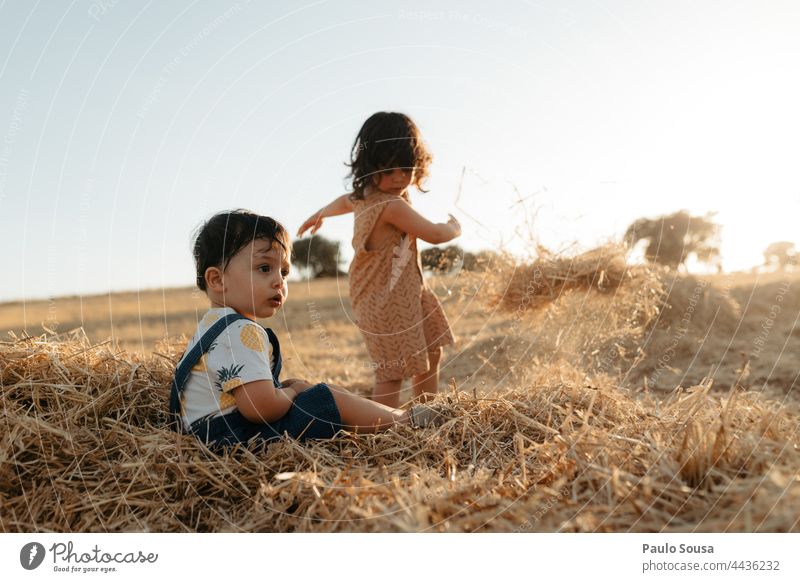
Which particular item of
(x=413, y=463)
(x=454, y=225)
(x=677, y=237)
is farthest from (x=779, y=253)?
(x=413, y=463)

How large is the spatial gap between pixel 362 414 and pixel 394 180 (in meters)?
1.39

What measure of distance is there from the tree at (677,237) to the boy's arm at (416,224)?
2565 mm

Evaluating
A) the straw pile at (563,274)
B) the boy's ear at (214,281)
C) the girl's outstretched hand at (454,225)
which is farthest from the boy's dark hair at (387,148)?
the straw pile at (563,274)

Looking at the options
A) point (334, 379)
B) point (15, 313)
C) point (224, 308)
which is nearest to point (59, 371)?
point (224, 308)

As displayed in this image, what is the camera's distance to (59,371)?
284 centimetres

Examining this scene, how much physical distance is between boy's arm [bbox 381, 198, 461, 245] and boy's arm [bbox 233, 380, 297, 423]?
129 centimetres

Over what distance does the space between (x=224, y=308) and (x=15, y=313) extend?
1316 cm

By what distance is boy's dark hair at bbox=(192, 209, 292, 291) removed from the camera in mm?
2529

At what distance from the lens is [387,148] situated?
3404mm

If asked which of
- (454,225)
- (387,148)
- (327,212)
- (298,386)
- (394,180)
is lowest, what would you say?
(298,386)

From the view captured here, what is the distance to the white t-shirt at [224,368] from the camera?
237 cm
